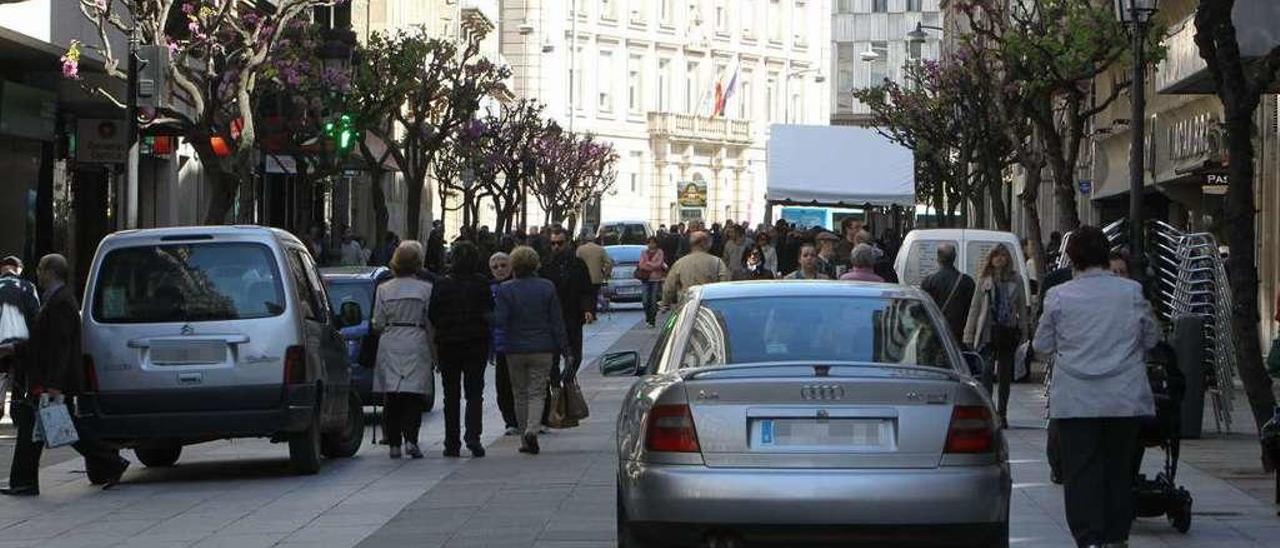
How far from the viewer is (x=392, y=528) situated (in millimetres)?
14188

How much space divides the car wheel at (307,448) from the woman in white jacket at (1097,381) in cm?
721

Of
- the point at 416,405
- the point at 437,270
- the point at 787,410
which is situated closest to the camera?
the point at 787,410

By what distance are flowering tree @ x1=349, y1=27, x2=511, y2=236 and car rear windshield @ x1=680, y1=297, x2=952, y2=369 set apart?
100.0ft

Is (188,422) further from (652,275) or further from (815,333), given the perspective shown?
A: (652,275)

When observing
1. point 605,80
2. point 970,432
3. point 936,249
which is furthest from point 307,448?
point 605,80

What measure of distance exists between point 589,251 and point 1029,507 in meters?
23.7

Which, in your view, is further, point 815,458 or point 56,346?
point 56,346

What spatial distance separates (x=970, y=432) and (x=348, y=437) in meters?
9.93

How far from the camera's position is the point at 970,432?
10.5m

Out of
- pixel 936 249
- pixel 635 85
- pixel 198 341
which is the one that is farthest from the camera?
pixel 635 85

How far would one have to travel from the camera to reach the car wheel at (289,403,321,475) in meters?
17.8

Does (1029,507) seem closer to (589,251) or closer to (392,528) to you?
(392,528)

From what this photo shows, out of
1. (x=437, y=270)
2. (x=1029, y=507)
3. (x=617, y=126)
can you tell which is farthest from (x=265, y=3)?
(x=617, y=126)

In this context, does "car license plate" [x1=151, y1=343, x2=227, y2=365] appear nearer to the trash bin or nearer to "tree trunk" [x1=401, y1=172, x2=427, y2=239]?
the trash bin
